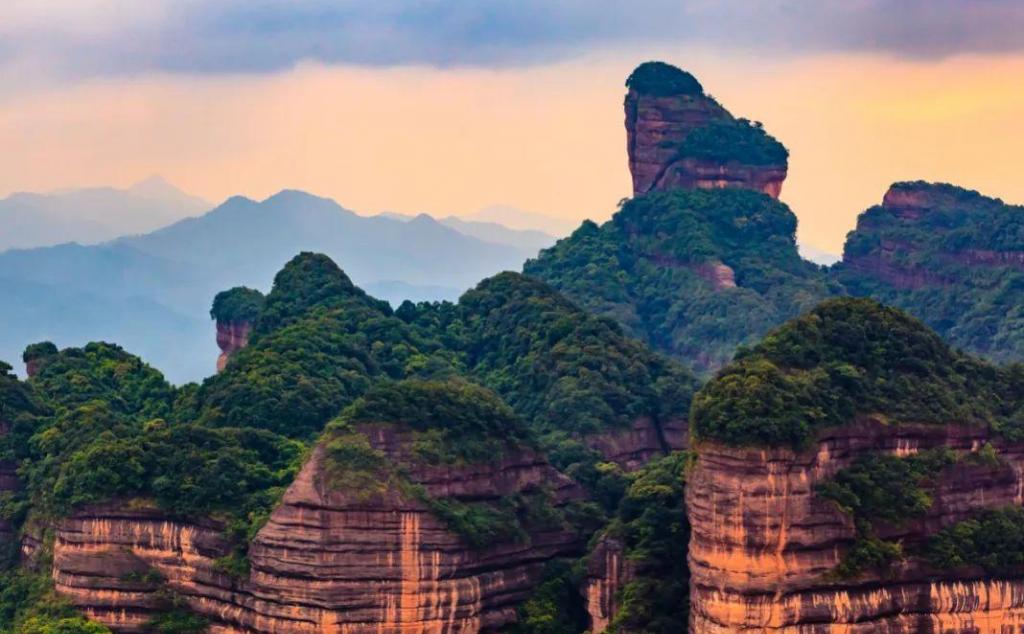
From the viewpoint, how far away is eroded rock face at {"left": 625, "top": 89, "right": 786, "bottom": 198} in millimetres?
133500

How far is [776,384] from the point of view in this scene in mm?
70500

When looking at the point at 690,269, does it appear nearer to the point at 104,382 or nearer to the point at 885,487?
the point at 104,382

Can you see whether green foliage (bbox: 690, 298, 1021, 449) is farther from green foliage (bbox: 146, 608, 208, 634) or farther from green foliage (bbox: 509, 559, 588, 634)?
green foliage (bbox: 146, 608, 208, 634)

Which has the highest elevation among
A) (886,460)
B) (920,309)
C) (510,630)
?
(920,309)

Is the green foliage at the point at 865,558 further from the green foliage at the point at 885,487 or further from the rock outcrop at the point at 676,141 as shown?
the rock outcrop at the point at 676,141

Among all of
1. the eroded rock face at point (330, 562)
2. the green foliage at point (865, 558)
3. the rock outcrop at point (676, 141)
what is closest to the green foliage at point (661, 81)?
the rock outcrop at point (676, 141)

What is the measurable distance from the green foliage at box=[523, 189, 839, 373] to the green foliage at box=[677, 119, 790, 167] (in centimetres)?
246

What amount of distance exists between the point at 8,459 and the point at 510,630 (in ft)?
68.2

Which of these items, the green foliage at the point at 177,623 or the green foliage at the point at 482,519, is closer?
the green foliage at the point at 482,519

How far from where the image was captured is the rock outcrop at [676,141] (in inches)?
5256

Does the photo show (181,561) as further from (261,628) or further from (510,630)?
(510,630)

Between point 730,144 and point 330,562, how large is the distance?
6478 cm

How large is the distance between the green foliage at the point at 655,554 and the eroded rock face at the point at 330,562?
3643 mm

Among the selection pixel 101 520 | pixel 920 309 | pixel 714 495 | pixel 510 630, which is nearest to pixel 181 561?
pixel 101 520
